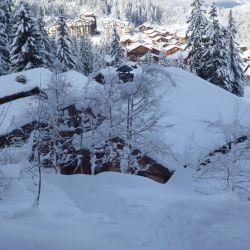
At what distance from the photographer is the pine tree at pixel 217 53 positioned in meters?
36.9

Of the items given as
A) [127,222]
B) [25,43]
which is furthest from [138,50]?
[127,222]

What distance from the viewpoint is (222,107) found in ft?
83.0

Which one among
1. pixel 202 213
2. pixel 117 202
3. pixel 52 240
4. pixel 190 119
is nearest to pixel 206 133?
pixel 190 119

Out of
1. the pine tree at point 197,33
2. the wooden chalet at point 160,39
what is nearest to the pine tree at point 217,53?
the pine tree at point 197,33

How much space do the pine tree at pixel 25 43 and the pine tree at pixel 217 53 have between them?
15.3 meters

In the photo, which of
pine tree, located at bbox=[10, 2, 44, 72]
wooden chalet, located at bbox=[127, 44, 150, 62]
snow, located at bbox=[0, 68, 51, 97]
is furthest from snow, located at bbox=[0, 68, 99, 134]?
wooden chalet, located at bbox=[127, 44, 150, 62]

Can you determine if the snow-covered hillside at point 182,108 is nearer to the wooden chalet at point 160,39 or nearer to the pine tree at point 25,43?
the pine tree at point 25,43

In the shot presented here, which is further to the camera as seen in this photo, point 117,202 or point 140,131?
point 140,131

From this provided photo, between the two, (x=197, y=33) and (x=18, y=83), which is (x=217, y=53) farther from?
(x=18, y=83)

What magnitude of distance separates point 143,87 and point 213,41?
22.7 meters

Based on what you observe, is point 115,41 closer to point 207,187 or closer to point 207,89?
point 207,89

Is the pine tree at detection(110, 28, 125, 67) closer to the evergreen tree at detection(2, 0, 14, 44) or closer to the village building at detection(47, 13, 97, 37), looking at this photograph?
the evergreen tree at detection(2, 0, 14, 44)

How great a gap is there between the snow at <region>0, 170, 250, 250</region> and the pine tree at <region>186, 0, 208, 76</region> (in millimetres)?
32233

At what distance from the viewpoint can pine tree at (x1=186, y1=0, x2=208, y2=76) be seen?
39688 millimetres
